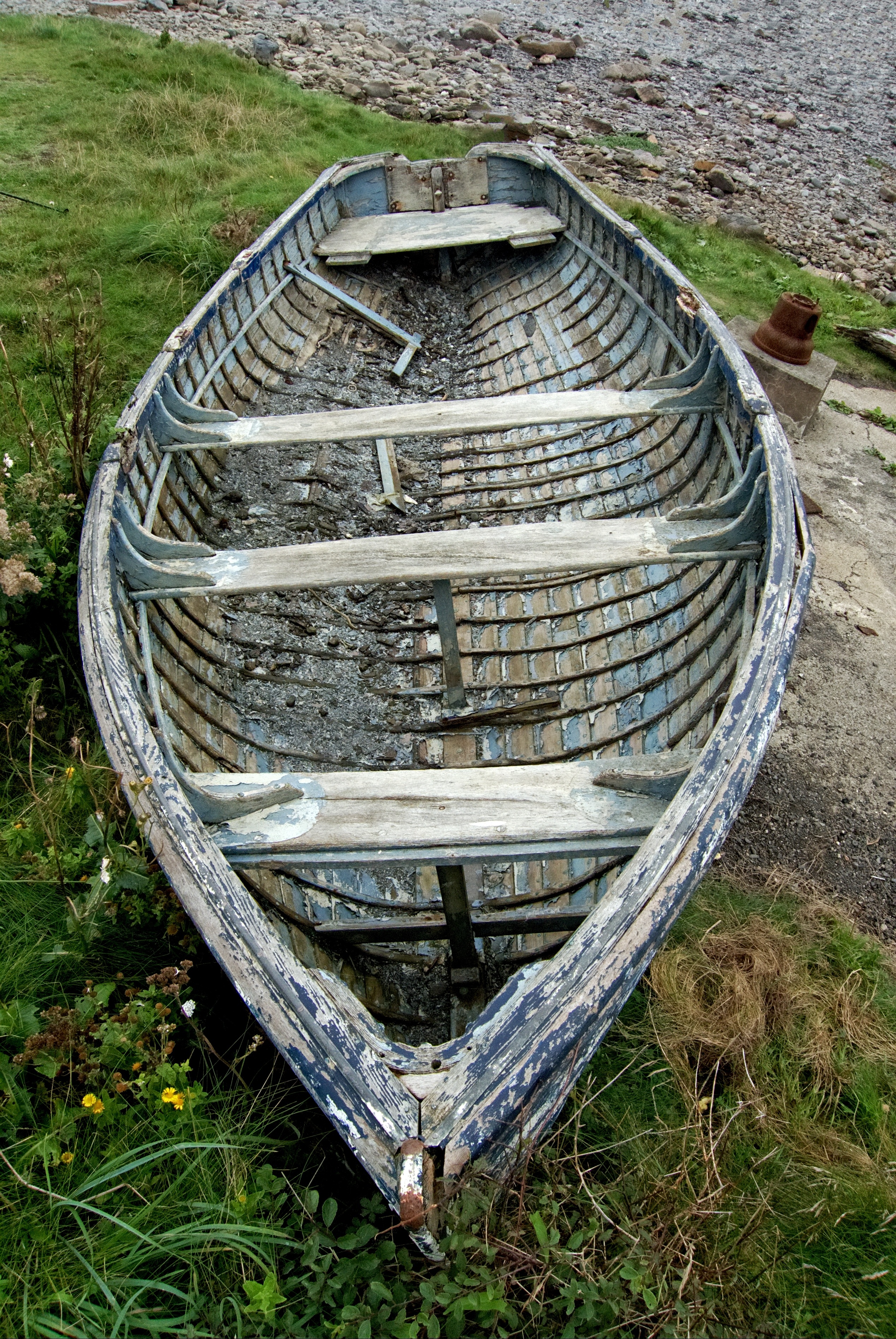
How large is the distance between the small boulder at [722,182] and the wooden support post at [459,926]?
38.0 ft

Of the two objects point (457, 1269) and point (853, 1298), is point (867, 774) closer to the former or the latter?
point (853, 1298)

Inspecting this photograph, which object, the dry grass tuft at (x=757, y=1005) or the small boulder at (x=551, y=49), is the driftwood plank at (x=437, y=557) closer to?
the dry grass tuft at (x=757, y=1005)

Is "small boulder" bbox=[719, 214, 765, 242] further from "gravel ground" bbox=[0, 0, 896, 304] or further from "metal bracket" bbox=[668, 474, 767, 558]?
"metal bracket" bbox=[668, 474, 767, 558]

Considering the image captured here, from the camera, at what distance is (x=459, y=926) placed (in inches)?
114

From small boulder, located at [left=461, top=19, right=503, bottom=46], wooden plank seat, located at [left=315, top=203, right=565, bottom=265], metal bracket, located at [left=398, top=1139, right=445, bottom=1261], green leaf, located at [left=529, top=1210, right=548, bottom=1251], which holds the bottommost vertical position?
green leaf, located at [left=529, top=1210, right=548, bottom=1251]

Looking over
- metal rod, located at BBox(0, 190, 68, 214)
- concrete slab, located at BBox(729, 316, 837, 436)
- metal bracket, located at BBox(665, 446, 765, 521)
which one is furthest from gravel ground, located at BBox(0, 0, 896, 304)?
metal bracket, located at BBox(665, 446, 765, 521)

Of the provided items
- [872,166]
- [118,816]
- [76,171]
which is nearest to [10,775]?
[118,816]

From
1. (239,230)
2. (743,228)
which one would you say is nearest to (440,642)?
(239,230)

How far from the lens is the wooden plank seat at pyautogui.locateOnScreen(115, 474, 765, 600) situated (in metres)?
3.36

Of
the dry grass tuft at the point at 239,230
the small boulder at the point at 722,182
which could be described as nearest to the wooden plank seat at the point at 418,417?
the dry grass tuft at the point at 239,230

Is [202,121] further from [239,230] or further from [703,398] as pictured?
[703,398]

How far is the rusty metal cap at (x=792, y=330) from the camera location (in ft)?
22.1

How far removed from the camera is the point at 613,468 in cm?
502

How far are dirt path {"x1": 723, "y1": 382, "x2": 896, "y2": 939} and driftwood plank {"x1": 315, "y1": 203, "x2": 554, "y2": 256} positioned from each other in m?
2.70
